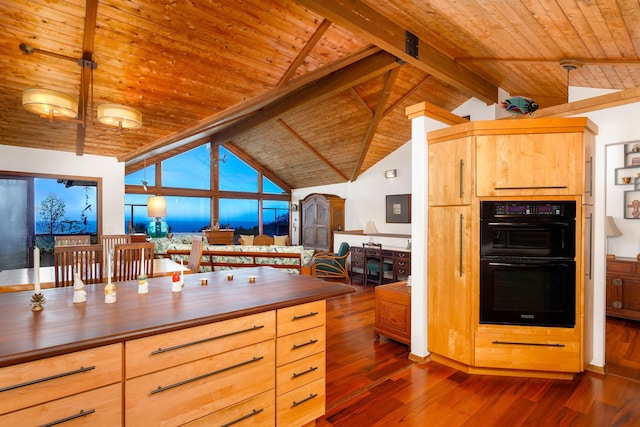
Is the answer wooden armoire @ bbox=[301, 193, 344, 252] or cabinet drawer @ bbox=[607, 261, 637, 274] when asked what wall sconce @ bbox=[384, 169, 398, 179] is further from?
cabinet drawer @ bbox=[607, 261, 637, 274]

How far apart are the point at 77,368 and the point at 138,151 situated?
6.15 meters

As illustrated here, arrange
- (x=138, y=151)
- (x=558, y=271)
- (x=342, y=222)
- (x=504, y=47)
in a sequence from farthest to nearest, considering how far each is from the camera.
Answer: (x=342, y=222) → (x=138, y=151) → (x=504, y=47) → (x=558, y=271)

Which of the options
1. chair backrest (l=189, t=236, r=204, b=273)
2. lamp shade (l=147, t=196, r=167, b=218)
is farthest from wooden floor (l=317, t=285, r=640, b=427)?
lamp shade (l=147, t=196, r=167, b=218)

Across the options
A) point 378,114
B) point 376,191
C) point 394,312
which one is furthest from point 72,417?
point 376,191

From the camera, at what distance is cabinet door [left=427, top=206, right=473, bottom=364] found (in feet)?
9.38

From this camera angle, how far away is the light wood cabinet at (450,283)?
9.37 ft

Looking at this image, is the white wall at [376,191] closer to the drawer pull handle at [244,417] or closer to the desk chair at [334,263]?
the desk chair at [334,263]

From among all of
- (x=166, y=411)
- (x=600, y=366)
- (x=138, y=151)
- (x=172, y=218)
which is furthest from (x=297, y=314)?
(x=172, y=218)

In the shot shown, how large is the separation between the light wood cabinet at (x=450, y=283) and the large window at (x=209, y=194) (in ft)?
27.0

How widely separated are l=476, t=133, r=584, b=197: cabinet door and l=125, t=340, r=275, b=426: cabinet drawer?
2257 millimetres

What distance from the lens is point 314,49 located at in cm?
451

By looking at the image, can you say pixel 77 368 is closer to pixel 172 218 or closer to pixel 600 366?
pixel 600 366

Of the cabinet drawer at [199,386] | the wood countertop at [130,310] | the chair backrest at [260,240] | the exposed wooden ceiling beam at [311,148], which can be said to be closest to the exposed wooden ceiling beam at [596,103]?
the wood countertop at [130,310]

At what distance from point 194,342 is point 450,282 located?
227 centimetres
